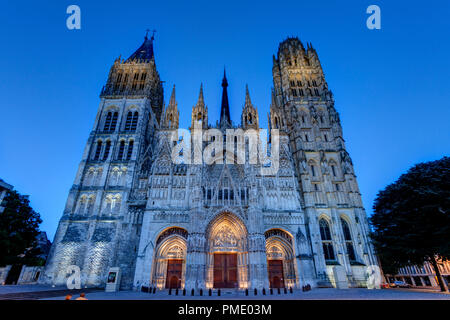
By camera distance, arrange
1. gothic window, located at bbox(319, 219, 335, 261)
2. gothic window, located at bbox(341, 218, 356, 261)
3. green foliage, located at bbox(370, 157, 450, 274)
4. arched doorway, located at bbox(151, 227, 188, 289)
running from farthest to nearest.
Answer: gothic window, located at bbox(341, 218, 356, 261) → gothic window, located at bbox(319, 219, 335, 261) → arched doorway, located at bbox(151, 227, 188, 289) → green foliage, located at bbox(370, 157, 450, 274)

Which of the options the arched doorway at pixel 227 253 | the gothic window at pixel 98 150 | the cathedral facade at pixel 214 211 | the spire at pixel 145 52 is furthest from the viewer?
the spire at pixel 145 52

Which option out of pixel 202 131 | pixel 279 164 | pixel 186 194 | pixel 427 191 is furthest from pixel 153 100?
pixel 427 191

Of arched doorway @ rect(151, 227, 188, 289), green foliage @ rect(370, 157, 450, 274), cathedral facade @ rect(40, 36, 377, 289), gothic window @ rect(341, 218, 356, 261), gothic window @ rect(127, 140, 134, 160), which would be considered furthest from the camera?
gothic window @ rect(127, 140, 134, 160)

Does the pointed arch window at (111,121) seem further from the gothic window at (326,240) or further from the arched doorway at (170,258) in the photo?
the gothic window at (326,240)

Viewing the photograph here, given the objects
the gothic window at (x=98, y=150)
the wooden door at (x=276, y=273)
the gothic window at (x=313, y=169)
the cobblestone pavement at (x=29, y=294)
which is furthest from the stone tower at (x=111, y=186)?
the gothic window at (x=313, y=169)

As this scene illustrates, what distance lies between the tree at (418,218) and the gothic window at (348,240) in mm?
5804

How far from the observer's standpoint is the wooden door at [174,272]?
79.8 feet

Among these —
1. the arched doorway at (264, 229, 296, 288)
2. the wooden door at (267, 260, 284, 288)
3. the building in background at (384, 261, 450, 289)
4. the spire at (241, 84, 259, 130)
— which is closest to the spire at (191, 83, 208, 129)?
the spire at (241, 84, 259, 130)

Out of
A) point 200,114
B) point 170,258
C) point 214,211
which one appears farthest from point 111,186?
point 200,114

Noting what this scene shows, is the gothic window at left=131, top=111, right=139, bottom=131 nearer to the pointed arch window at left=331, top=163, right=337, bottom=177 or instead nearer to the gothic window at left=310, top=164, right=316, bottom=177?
the gothic window at left=310, top=164, right=316, bottom=177

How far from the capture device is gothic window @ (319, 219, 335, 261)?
2602cm

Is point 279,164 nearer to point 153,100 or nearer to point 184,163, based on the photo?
point 184,163

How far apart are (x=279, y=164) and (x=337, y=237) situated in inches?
427

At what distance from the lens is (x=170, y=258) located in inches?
989
